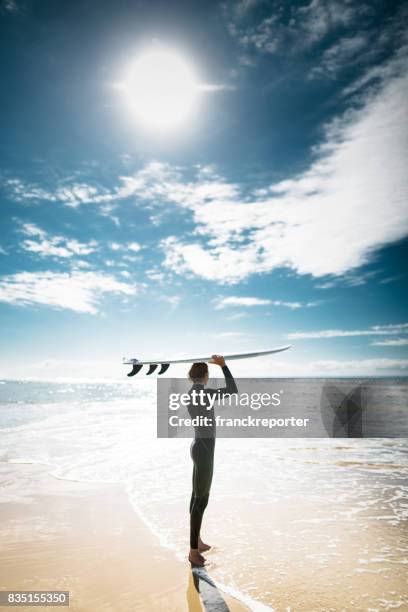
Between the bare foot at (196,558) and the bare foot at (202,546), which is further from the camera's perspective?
the bare foot at (202,546)

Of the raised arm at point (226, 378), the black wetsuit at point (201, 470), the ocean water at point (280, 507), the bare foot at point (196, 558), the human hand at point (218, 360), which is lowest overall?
the ocean water at point (280, 507)

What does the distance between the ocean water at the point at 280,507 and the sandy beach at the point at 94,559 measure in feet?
1.12

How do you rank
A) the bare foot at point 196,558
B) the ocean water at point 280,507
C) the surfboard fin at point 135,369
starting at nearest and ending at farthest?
the ocean water at point 280,507
the bare foot at point 196,558
the surfboard fin at point 135,369

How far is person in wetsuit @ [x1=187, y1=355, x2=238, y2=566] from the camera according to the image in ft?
16.1

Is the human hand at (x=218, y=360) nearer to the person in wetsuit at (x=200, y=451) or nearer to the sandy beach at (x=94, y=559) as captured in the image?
the person in wetsuit at (x=200, y=451)

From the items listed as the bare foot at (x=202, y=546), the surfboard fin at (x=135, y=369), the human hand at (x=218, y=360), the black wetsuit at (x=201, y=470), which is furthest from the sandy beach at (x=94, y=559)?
the human hand at (x=218, y=360)

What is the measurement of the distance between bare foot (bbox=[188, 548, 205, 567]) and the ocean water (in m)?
0.14

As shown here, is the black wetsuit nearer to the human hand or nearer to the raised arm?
the raised arm

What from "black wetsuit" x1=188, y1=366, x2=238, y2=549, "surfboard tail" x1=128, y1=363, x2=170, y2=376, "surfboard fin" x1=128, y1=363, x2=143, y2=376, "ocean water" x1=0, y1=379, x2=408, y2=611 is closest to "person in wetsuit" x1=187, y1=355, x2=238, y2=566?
"black wetsuit" x1=188, y1=366, x2=238, y2=549

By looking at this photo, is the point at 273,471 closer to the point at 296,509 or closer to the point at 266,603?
the point at 296,509

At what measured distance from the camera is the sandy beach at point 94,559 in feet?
13.6

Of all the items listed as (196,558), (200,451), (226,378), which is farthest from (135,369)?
(196,558)

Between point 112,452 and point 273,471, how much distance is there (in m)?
6.05

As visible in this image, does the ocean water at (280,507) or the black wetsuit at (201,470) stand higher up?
the black wetsuit at (201,470)
